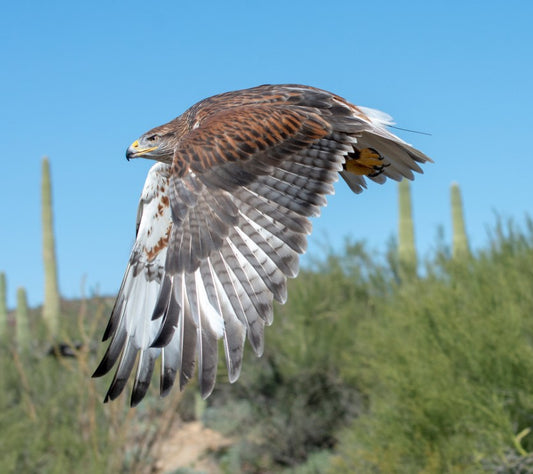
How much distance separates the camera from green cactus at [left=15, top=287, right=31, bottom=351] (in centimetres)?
2296

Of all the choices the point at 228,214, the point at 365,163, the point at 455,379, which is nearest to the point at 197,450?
the point at 455,379

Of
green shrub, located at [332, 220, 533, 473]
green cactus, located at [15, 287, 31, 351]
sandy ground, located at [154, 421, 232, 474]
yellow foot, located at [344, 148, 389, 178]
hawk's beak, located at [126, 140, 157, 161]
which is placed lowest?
sandy ground, located at [154, 421, 232, 474]

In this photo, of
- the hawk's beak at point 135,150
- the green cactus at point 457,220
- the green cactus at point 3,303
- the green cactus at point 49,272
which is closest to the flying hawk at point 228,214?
the hawk's beak at point 135,150

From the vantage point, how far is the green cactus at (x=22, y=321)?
904 inches

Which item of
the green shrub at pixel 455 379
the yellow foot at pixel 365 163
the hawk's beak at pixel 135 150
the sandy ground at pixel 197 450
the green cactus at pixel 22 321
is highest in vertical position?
the green cactus at pixel 22 321

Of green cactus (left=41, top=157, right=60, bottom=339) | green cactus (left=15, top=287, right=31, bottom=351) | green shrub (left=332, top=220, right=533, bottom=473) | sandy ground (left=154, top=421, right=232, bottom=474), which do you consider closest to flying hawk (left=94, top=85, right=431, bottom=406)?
green shrub (left=332, top=220, right=533, bottom=473)

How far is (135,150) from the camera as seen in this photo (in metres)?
6.42

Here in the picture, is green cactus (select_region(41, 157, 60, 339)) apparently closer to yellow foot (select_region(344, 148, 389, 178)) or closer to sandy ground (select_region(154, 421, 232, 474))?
sandy ground (select_region(154, 421, 232, 474))

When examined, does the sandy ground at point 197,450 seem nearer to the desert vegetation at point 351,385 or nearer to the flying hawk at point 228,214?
the desert vegetation at point 351,385

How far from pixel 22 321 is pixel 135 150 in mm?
18637

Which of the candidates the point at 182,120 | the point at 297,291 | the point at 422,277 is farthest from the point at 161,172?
the point at 297,291

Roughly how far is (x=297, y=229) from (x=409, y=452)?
25.4 ft

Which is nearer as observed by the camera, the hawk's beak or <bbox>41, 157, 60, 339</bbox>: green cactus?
the hawk's beak

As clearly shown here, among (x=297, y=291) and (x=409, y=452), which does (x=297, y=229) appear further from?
(x=297, y=291)
